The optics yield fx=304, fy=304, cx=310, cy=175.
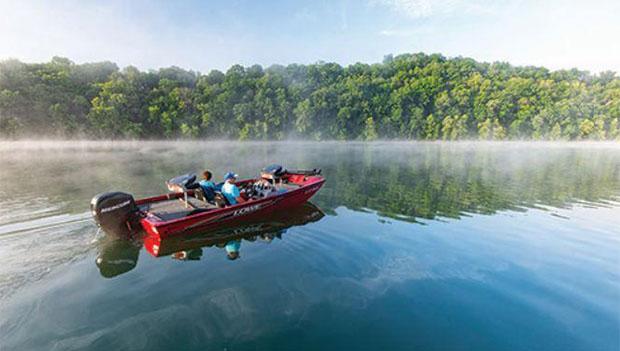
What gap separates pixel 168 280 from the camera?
663cm

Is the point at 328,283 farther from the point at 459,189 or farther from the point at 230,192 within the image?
the point at 459,189

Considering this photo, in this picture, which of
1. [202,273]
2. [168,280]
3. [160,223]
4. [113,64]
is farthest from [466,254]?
[113,64]

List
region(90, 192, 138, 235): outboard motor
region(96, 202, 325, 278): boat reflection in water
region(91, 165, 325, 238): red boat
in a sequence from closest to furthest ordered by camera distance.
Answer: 1. region(96, 202, 325, 278): boat reflection in water
2. region(90, 192, 138, 235): outboard motor
3. region(91, 165, 325, 238): red boat

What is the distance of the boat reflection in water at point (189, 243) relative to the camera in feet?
24.5

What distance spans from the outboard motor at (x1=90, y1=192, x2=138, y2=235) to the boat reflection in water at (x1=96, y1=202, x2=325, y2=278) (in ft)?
1.32

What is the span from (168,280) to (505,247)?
9020mm

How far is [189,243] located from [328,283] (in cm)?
448

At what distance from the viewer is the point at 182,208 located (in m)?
9.81

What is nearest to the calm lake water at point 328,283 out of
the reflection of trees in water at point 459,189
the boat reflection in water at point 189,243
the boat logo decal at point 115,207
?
the boat reflection in water at point 189,243

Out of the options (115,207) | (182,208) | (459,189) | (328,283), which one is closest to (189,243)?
(182,208)

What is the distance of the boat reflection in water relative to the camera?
7.47m

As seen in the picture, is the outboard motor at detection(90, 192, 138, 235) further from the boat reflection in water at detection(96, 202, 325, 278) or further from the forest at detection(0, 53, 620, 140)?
the forest at detection(0, 53, 620, 140)

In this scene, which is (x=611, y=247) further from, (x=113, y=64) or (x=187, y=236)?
(x=113, y=64)

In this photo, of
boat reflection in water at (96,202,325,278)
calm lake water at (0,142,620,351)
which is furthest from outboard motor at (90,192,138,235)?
calm lake water at (0,142,620,351)
